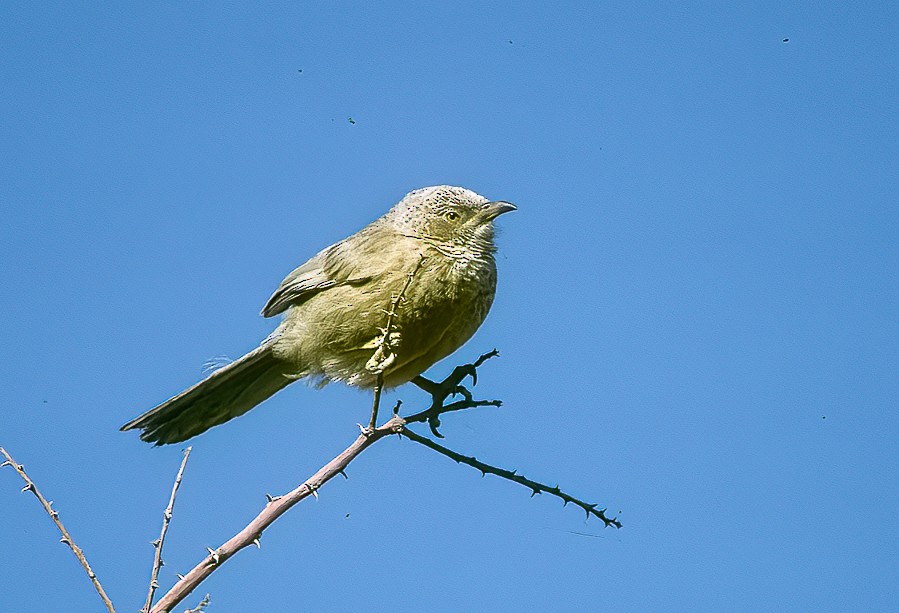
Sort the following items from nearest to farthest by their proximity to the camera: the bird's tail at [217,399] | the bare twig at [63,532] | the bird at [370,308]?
1. the bare twig at [63,532]
2. the bird at [370,308]
3. the bird's tail at [217,399]

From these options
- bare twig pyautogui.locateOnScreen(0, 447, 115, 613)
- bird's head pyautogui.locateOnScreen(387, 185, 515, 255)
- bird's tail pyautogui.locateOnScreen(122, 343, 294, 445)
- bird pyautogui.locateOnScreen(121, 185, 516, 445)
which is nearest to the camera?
bare twig pyautogui.locateOnScreen(0, 447, 115, 613)

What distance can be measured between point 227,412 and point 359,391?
2.44 ft

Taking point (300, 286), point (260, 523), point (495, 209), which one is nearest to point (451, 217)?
point (495, 209)

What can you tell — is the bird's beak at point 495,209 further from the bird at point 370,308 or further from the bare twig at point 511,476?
the bare twig at point 511,476

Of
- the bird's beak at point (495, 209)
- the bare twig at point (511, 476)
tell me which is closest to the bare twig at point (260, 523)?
the bare twig at point (511, 476)

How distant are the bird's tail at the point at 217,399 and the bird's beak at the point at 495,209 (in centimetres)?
122

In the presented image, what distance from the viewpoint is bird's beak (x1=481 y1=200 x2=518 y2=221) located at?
4.64 meters

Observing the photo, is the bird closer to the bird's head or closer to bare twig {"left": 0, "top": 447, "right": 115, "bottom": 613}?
the bird's head

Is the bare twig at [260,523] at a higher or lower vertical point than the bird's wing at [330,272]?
lower

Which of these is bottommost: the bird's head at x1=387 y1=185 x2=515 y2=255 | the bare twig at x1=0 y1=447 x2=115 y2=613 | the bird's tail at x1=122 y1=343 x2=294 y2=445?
the bare twig at x1=0 y1=447 x2=115 y2=613

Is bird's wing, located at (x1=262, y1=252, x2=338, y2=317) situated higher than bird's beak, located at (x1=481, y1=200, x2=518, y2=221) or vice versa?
bird's beak, located at (x1=481, y1=200, x2=518, y2=221)

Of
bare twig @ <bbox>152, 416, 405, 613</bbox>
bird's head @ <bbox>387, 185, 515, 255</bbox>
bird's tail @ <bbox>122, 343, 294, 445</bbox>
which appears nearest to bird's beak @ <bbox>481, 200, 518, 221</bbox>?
bird's head @ <bbox>387, 185, 515, 255</bbox>

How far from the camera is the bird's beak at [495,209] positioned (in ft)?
15.2

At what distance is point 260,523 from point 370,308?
1797mm
